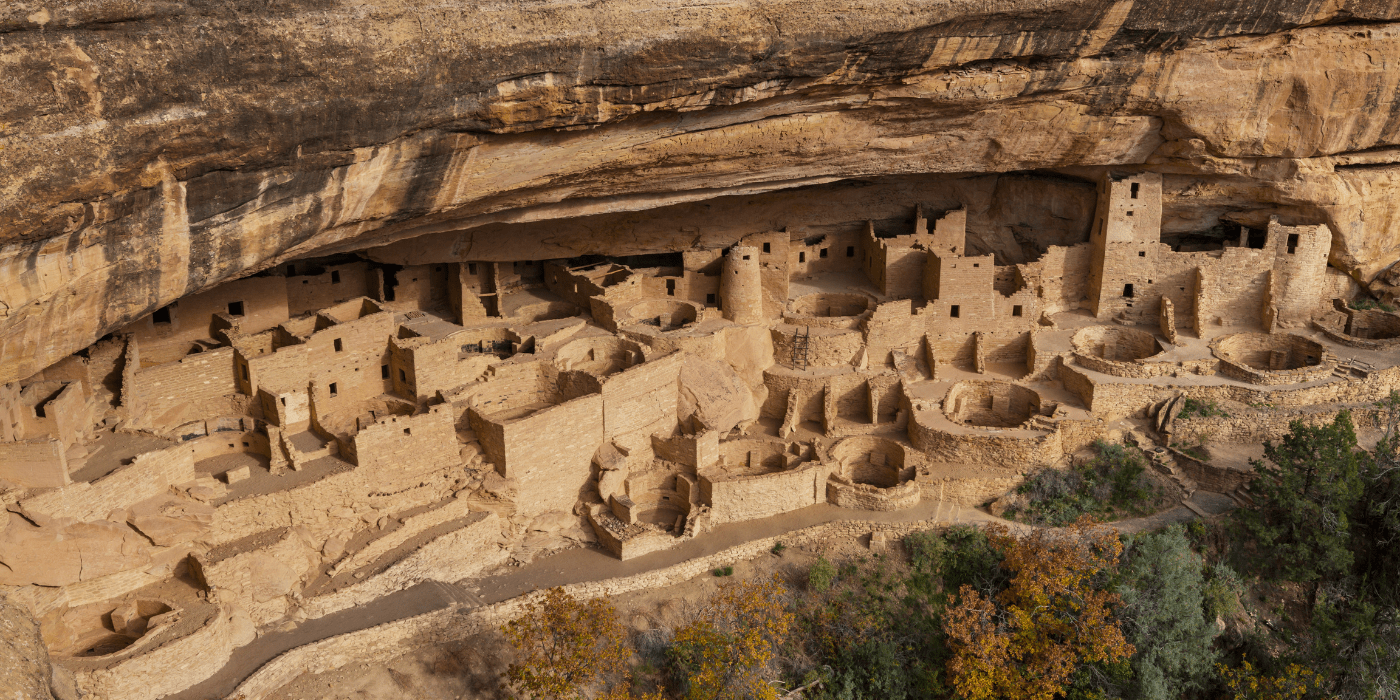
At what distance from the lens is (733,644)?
67.7 feet

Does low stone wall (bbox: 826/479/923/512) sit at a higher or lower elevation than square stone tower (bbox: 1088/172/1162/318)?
lower

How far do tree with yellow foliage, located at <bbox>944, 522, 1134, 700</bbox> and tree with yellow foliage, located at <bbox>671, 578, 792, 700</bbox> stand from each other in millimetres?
3450

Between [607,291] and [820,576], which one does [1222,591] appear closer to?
[820,576]

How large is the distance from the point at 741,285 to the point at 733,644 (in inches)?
390

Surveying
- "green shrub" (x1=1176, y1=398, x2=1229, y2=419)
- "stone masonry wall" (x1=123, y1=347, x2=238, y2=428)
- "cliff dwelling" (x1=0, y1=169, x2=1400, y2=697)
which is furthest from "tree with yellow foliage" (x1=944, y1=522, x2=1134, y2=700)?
"stone masonry wall" (x1=123, y1=347, x2=238, y2=428)

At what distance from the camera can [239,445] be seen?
22.3m

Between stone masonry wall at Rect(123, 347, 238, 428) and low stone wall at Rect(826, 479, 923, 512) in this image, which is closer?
→ stone masonry wall at Rect(123, 347, 238, 428)

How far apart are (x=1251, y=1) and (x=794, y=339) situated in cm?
1207

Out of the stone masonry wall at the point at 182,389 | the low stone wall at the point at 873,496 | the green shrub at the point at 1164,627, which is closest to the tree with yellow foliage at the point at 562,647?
the low stone wall at the point at 873,496

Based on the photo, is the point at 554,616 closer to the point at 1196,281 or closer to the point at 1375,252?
the point at 1196,281

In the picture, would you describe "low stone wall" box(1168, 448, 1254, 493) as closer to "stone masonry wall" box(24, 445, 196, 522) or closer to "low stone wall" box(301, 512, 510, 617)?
"low stone wall" box(301, 512, 510, 617)

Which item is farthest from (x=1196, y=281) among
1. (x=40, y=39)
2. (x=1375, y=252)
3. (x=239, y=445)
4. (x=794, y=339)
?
(x=40, y=39)

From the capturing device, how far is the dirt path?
1908cm

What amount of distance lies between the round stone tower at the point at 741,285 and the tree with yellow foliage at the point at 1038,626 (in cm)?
889
